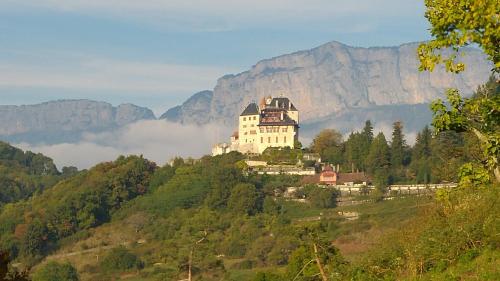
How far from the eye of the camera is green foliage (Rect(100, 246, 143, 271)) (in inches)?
3344

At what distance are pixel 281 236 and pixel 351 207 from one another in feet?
47.3

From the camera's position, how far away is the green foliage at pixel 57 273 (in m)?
77.5

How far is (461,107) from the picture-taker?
16.2 meters

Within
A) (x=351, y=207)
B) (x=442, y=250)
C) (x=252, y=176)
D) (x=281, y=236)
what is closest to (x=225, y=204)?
(x=252, y=176)

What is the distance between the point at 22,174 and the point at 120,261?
85089 millimetres

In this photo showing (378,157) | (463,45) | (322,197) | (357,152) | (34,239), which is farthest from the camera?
(357,152)

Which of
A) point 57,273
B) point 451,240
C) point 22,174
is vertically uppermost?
point 451,240

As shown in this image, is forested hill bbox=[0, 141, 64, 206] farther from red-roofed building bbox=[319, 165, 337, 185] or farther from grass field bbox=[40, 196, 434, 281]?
red-roofed building bbox=[319, 165, 337, 185]

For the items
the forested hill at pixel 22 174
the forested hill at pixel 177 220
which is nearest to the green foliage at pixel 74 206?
the forested hill at pixel 177 220

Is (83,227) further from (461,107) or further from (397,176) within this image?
(461,107)

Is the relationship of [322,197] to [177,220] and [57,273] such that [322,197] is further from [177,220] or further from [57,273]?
[57,273]

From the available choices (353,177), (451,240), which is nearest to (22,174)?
(353,177)

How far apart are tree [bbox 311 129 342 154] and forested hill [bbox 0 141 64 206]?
159ft

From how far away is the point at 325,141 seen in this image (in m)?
115
